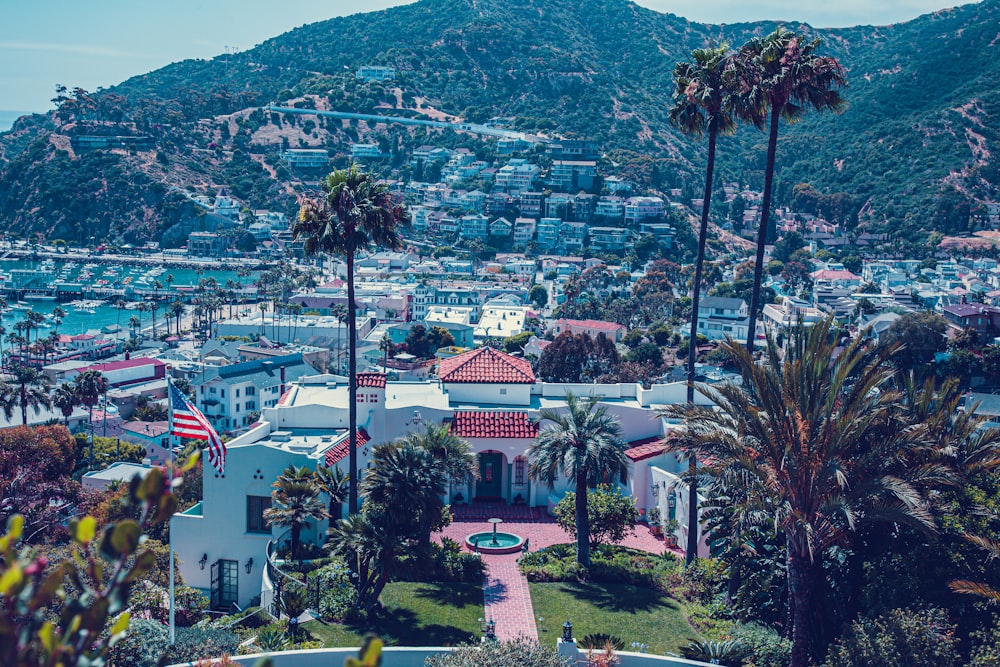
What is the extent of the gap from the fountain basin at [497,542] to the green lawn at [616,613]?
2.23 metres

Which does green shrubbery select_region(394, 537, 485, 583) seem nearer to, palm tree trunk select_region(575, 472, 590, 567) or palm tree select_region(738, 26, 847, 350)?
palm tree trunk select_region(575, 472, 590, 567)

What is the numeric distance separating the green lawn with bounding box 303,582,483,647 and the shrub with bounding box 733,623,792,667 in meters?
4.67

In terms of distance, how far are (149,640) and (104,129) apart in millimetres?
196262

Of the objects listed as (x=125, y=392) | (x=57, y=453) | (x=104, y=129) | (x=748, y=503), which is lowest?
(x=125, y=392)

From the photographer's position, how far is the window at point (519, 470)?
86.5ft

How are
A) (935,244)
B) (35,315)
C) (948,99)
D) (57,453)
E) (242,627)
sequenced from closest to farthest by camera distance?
1. (242,627)
2. (57,453)
3. (35,315)
4. (935,244)
5. (948,99)

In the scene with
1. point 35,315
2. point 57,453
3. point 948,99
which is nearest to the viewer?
point 57,453

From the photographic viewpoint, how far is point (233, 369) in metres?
64.5

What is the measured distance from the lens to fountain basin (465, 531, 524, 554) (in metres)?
22.3

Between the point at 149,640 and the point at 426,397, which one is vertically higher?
the point at 426,397

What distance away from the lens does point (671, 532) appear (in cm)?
2392

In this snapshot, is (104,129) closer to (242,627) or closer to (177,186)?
(177,186)

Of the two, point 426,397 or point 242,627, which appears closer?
point 242,627

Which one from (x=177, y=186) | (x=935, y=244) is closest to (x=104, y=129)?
(x=177, y=186)
